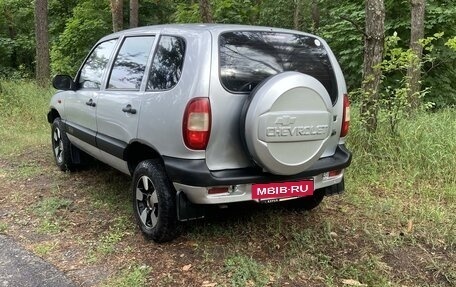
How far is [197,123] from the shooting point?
11.1ft

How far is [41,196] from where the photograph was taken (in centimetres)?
534

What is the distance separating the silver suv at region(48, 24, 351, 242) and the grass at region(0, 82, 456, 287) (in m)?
0.39

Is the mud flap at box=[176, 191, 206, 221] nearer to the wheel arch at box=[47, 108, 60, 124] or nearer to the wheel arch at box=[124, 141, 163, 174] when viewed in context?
the wheel arch at box=[124, 141, 163, 174]

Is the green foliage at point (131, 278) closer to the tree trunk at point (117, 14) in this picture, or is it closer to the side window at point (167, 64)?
the side window at point (167, 64)

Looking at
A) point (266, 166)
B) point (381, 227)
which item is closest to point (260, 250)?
point (266, 166)

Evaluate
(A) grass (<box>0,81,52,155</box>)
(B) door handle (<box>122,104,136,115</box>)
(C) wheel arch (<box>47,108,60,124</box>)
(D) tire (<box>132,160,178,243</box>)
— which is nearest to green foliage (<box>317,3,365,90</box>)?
(A) grass (<box>0,81,52,155</box>)

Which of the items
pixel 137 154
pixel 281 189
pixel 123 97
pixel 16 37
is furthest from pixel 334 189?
pixel 16 37

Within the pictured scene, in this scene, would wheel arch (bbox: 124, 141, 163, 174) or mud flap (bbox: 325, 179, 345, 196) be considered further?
mud flap (bbox: 325, 179, 345, 196)

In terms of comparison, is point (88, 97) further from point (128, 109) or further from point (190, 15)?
point (190, 15)

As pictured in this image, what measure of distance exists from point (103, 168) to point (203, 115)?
3.40m

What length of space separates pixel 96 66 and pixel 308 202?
9.10 feet

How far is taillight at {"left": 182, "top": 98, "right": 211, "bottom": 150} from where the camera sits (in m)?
3.36

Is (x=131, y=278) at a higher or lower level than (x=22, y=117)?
lower

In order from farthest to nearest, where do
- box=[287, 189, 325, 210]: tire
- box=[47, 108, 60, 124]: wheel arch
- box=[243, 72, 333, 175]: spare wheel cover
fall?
box=[47, 108, 60, 124]: wheel arch, box=[287, 189, 325, 210]: tire, box=[243, 72, 333, 175]: spare wheel cover
